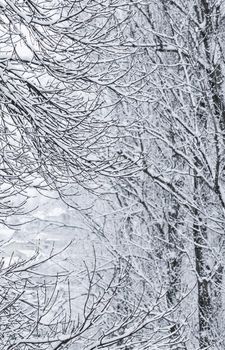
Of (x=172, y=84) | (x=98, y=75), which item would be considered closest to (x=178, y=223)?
(x=172, y=84)

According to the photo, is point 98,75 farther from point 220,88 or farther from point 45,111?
point 220,88

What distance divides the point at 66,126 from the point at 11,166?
518 mm

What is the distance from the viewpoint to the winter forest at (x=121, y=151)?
450 cm

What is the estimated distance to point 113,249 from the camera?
9047 mm

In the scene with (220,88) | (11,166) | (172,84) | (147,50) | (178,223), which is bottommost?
(11,166)

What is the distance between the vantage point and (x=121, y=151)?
24.2 feet

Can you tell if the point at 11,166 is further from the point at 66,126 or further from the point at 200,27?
the point at 200,27

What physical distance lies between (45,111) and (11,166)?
494 mm

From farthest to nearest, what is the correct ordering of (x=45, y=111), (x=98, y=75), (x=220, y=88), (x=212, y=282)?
(x=212, y=282)
(x=220, y=88)
(x=98, y=75)
(x=45, y=111)

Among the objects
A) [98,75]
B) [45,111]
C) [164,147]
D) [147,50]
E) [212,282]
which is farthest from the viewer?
[164,147]

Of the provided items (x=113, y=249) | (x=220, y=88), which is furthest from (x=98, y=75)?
(x=113, y=249)

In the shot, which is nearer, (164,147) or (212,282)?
(212,282)

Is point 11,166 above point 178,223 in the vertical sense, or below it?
below

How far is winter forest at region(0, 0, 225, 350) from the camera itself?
4.50 meters
